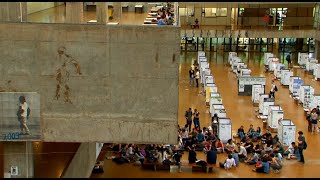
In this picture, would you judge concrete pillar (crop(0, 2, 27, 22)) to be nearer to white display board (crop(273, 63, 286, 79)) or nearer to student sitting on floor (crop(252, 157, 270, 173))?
student sitting on floor (crop(252, 157, 270, 173))

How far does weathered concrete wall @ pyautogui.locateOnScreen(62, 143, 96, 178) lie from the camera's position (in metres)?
18.5

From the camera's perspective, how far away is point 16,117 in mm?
16891

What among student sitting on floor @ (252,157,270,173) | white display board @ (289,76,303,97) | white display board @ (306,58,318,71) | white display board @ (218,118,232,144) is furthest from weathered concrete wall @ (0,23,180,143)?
white display board @ (306,58,318,71)

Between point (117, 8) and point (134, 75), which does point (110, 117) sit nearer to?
point (134, 75)

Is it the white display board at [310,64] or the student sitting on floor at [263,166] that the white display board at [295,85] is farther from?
the student sitting on floor at [263,166]

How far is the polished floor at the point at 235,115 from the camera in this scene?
74.7 feet

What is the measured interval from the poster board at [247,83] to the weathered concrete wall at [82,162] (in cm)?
1566

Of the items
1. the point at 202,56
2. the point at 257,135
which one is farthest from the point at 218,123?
the point at 202,56

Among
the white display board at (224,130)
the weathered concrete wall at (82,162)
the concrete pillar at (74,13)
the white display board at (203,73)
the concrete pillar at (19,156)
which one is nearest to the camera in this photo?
the concrete pillar at (19,156)

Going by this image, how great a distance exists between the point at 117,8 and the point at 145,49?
2328 centimetres

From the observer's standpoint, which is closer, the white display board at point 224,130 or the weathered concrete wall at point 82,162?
the weathered concrete wall at point 82,162

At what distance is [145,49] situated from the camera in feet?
53.7

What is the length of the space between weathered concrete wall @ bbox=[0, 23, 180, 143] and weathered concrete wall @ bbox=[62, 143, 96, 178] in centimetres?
166

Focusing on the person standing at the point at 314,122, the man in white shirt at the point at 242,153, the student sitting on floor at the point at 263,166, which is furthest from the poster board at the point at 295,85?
the student sitting on floor at the point at 263,166
